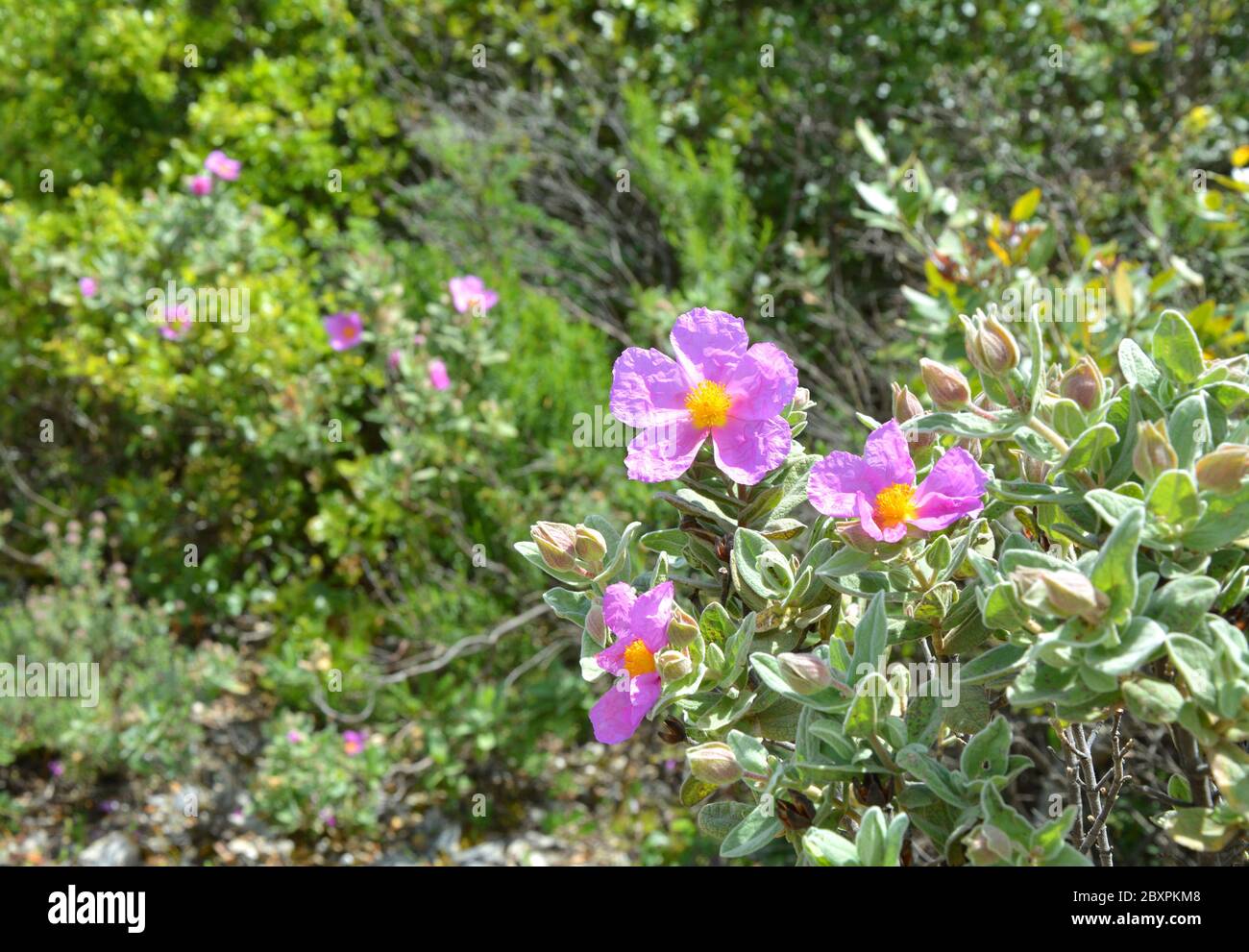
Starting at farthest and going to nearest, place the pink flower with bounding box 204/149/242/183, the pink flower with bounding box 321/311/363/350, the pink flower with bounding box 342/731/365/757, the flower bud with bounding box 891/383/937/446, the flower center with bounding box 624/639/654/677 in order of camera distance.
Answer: the pink flower with bounding box 204/149/242/183, the pink flower with bounding box 321/311/363/350, the pink flower with bounding box 342/731/365/757, the flower bud with bounding box 891/383/937/446, the flower center with bounding box 624/639/654/677

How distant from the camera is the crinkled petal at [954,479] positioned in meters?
0.91

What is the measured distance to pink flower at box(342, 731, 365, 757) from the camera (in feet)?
10.2

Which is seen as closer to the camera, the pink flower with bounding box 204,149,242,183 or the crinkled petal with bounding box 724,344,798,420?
the crinkled petal with bounding box 724,344,798,420

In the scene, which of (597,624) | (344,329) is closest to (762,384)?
(597,624)

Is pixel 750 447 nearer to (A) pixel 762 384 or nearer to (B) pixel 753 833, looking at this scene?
(A) pixel 762 384

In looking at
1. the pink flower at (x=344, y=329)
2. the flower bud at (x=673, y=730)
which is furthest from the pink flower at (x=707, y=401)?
the pink flower at (x=344, y=329)

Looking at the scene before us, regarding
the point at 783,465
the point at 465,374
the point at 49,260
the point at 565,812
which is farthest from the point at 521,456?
the point at 783,465

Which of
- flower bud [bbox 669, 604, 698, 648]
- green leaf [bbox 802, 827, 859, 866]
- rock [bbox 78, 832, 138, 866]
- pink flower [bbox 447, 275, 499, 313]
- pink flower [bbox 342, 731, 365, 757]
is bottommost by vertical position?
rock [bbox 78, 832, 138, 866]

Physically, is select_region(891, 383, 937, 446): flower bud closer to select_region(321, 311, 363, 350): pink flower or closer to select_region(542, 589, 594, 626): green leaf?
select_region(542, 589, 594, 626): green leaf

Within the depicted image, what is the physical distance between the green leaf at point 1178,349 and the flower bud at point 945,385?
174mm

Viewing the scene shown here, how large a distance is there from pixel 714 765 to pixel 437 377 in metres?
2.65

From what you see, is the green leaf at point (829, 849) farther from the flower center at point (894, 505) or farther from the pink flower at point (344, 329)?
the pink flower at point (344, 329)

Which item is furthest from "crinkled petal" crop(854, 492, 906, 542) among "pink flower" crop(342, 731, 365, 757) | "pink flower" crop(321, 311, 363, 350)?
"pink flower" crop(321, 311, 363, 350)
